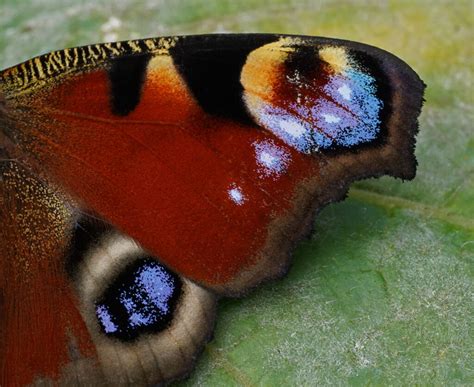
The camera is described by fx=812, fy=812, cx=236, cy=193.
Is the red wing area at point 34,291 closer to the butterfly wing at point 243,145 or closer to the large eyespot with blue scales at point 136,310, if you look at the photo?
the large eyespot with blue scales at point 136,310

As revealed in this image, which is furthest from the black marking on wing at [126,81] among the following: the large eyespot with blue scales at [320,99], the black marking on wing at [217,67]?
the large eyespot with blue scales at [320,99]

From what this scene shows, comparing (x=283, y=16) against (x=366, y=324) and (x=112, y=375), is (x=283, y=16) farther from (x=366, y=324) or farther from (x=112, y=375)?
(x=112, y=375)

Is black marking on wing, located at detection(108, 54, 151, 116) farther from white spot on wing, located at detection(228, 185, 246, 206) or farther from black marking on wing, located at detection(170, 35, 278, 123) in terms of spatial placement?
white spot on wing, located at detection(228, 185, 246, 206)

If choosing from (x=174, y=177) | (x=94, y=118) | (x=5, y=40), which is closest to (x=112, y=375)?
(x=174, y=177)

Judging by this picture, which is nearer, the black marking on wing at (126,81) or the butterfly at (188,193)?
the butterfly at (188,193)

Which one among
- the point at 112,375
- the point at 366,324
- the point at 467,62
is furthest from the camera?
the point at 467,62

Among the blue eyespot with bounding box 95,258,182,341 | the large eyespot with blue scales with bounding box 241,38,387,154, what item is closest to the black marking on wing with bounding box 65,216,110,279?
the blue eyespot with bounding box 95,258,182,341

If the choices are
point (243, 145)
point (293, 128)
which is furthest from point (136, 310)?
point (293, 128)
